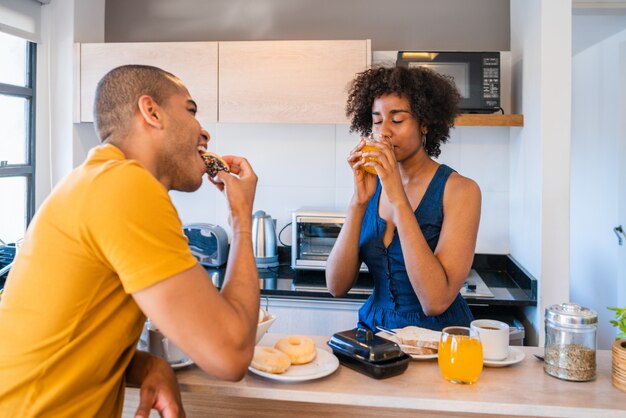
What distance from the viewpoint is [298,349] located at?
4.39 feet

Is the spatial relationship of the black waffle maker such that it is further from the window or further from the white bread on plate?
the window

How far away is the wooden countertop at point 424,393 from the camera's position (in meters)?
1.15

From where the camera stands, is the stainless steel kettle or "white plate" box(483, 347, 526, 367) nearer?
"white plate" box(483, 347, 526, 367)

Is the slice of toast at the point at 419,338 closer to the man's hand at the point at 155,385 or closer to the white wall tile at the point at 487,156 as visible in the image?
the man's hand at the point at 155,385

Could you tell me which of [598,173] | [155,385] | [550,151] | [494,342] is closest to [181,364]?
[155,385]

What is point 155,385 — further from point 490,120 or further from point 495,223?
point 495,223

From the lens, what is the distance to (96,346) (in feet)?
3.39

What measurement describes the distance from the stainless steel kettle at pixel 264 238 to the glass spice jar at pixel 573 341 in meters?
2.00

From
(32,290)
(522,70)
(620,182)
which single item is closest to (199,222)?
(522,70)

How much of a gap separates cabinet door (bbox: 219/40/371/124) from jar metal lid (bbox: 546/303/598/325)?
1776mm

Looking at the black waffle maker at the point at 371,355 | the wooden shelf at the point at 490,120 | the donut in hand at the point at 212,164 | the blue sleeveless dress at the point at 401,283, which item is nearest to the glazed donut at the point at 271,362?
the black waffle maker at the point at 371,355

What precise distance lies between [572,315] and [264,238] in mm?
2056

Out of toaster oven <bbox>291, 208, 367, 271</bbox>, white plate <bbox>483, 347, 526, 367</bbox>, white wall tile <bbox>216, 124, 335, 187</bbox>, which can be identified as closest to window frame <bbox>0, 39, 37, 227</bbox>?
white wall tile <bbox>216, 124, 335, 187</bbox>

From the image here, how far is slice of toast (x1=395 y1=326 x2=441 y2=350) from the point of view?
4.59 ft
